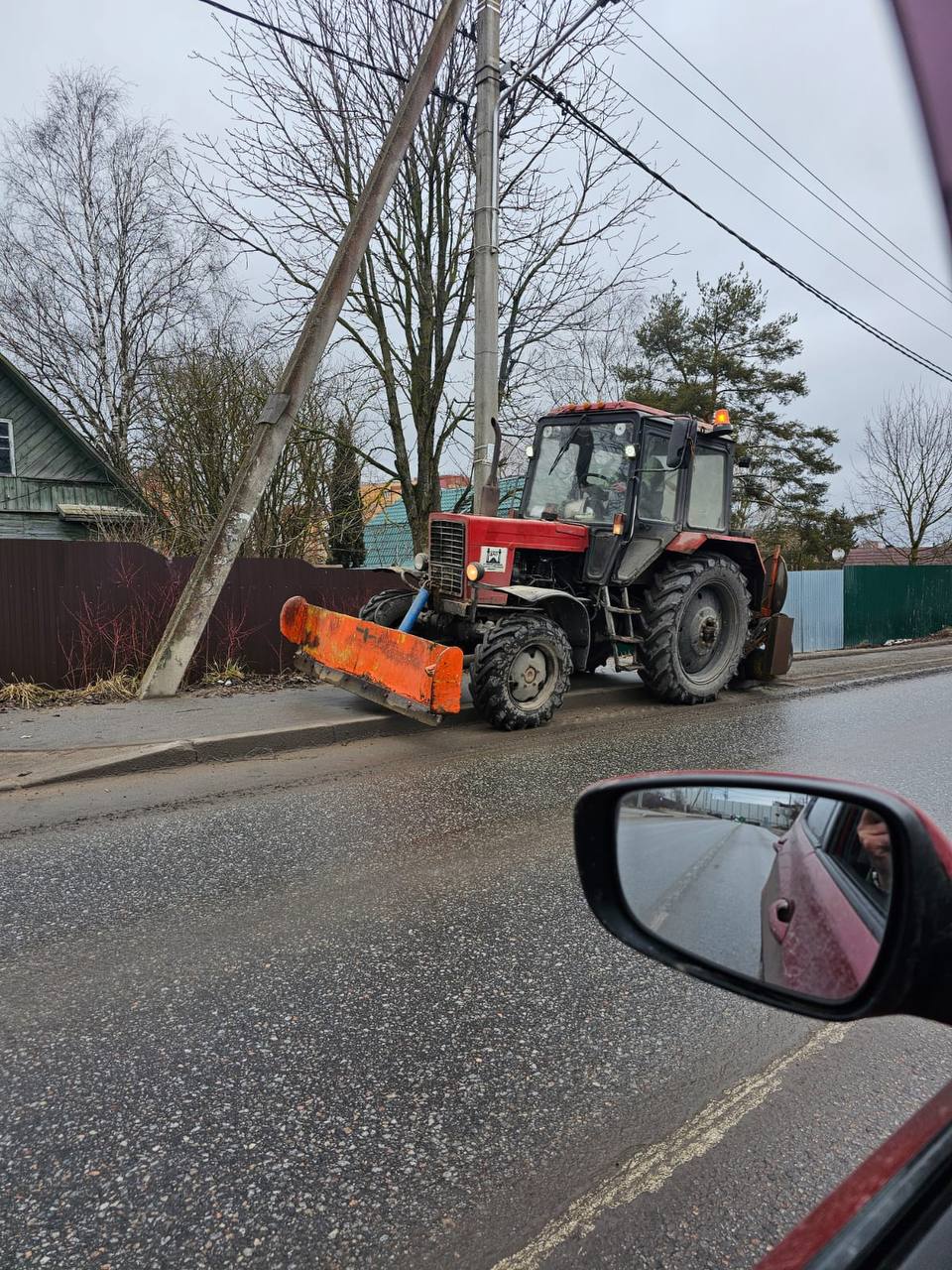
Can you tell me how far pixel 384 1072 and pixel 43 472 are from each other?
739 inches

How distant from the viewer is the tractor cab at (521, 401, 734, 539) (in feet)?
25.3

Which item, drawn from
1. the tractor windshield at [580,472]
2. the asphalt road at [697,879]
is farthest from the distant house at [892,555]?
the asphalt road at [697,879]

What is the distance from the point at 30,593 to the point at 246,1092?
7228 millimetres

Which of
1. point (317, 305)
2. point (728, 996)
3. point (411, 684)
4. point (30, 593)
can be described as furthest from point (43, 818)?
point (317, 305)

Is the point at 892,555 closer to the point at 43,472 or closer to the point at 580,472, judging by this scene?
the point at 580,472

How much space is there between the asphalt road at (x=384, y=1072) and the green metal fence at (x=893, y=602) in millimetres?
16221

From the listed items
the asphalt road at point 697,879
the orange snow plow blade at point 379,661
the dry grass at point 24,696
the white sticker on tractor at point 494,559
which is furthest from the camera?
the dry grass at point 24,696

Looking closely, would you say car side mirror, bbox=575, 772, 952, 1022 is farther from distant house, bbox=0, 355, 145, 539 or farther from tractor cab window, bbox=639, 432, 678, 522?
distant house, bbox=0, 355, 145, 539

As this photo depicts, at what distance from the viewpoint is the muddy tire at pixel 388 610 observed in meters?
7.79

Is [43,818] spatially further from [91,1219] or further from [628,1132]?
[628,1132]

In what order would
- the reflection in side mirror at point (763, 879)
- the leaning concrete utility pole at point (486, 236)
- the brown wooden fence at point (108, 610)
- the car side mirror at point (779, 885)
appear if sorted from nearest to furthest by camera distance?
the car side mirror at point (779, 885) → the reflection in side mirror at point (763, 879) → the brown wooden fence at point (108, 610) → the leaning concrete utility pole at point (486, 236)

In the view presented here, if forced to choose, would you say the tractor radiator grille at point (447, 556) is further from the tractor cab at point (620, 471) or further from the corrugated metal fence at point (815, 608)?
the corrugated metal fence at point (815, 608)

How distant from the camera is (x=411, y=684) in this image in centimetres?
619

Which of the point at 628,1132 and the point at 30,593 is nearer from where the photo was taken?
the point at 628,1132
